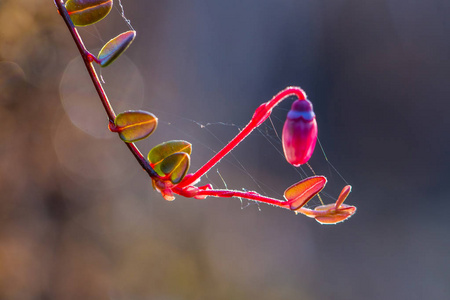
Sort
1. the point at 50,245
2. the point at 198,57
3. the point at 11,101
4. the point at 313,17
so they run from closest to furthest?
the point at 11,101, the point at 50,245, the point at 198,57, the point at 313,17

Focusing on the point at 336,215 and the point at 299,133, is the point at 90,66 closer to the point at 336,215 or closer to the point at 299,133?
the point at 299,133

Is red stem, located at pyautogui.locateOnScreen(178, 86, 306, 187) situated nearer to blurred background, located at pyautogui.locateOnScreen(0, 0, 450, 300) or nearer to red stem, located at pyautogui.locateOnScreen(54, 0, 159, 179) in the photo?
red stem, located at pyautogui.locateOnScreen(54, 0, 159, 179)

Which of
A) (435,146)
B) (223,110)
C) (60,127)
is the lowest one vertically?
(435,146)

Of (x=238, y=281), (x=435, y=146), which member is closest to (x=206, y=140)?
(x=238, y=281)

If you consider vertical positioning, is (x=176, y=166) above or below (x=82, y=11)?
below

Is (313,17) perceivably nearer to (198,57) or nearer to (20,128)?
(198,57)

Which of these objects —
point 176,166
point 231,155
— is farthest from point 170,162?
point 231,155
